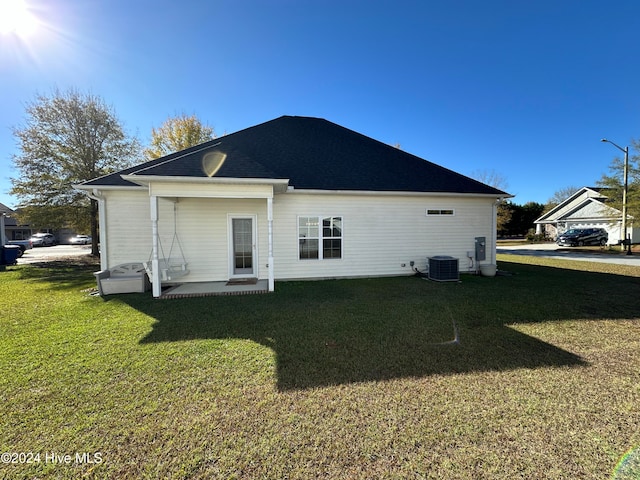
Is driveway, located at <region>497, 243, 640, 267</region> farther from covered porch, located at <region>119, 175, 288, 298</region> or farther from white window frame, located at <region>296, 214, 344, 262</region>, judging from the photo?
covered porch, located at <region>119, 175, 288, 298</region>

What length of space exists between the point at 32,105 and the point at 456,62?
2191 centimetres

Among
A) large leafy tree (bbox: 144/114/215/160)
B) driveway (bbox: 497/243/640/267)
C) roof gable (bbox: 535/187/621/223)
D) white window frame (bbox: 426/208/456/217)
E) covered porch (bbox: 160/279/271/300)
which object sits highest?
large leafy tree (bbox: 144/114/215/160)

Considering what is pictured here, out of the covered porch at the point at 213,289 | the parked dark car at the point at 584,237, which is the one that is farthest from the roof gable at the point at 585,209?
the covered porch at the point at 213,289

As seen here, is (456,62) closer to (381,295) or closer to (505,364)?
(381,295)

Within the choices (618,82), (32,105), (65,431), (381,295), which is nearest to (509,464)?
(65,431)

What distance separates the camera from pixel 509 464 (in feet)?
5.90

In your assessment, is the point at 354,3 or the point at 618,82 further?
the point at 618,82

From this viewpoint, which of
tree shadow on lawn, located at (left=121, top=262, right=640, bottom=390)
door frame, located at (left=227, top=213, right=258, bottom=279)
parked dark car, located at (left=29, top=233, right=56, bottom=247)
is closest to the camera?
tree shadow on lawn, located at (left=121, top=262, right=640, bottom=390)

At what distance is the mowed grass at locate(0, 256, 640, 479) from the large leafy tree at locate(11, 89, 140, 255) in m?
12.9

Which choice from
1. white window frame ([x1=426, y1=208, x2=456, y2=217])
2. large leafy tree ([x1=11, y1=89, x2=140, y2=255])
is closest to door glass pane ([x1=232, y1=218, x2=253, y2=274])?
white window frame ([x1=426, y1=208, x2=456, y2=217])

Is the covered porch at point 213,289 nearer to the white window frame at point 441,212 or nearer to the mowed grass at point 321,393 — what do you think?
the mowed grass at point 321,393

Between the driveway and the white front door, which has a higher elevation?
the white front door

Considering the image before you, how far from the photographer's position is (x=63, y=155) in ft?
47.7

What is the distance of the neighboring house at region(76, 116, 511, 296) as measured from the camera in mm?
6906
